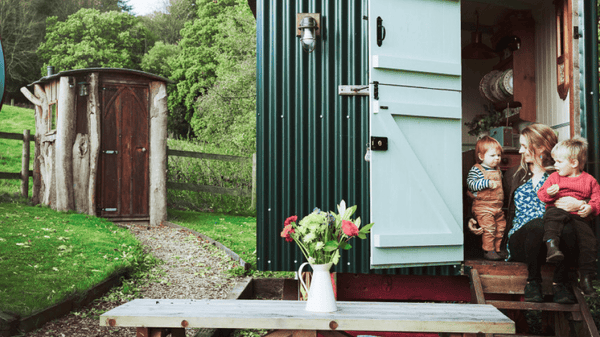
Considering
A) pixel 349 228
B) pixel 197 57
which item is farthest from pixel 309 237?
pixel 197 57

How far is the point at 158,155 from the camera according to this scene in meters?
8.99

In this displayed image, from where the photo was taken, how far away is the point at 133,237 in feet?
23.9

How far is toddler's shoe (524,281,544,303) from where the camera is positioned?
337 cm

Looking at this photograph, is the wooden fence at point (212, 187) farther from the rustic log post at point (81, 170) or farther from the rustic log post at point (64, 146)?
the rustic log post at point (64, 146)

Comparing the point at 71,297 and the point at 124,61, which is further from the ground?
the point at 124,61

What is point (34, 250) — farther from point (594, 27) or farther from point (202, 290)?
point (594, 27)

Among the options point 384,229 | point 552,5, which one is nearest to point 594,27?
point 552,5

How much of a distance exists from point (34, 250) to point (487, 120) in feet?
19.2

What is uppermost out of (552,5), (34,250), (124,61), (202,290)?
(124,61)

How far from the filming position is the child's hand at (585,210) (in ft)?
11.1

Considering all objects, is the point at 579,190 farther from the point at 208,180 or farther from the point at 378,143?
the point at 208,180

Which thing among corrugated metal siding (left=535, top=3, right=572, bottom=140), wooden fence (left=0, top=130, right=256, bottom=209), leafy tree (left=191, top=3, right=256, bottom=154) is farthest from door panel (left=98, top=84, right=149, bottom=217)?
corrugated metal siding (left=535, top=3, right=572, bottom=140)

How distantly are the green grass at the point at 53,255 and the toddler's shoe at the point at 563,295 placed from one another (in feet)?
13.0

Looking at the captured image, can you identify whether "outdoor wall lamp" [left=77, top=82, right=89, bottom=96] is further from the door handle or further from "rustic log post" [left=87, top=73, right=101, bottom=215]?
the door handle
